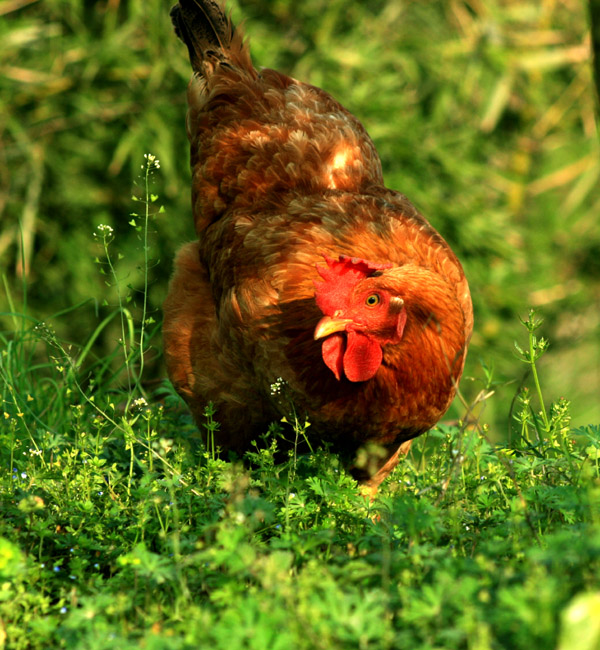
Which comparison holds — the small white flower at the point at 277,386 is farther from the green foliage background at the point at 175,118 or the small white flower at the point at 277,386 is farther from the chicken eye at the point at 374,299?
the green foliage background at the point at 175,118

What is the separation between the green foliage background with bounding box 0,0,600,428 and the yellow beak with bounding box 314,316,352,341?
11.9 feet

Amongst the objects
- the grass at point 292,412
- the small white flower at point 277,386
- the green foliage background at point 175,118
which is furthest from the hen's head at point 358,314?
the green foliage background at point 175,118

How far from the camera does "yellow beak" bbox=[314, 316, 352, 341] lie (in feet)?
9.21

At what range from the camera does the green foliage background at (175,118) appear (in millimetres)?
6898

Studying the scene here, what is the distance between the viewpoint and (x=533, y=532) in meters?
2.11

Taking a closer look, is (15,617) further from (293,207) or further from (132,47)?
(132,47)

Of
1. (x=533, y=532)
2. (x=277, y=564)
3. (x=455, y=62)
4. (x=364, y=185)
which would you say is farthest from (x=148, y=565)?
(x=455, y=62)

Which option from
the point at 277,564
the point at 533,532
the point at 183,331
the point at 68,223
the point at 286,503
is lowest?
the point at 68,223

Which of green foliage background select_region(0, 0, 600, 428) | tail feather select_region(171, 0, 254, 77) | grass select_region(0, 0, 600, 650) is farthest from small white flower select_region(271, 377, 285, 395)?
green foliage background select_region(0, 0, 600, 428)

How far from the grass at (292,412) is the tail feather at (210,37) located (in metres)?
0.89

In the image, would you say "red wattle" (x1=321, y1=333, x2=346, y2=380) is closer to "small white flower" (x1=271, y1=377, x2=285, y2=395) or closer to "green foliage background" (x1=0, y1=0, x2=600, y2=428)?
"small white flower" (x1=271, y1=377, x2=285, y2=395)

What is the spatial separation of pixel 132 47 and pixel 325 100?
3463mm

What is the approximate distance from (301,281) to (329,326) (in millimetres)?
419

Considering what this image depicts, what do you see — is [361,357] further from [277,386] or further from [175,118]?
[175,118]
